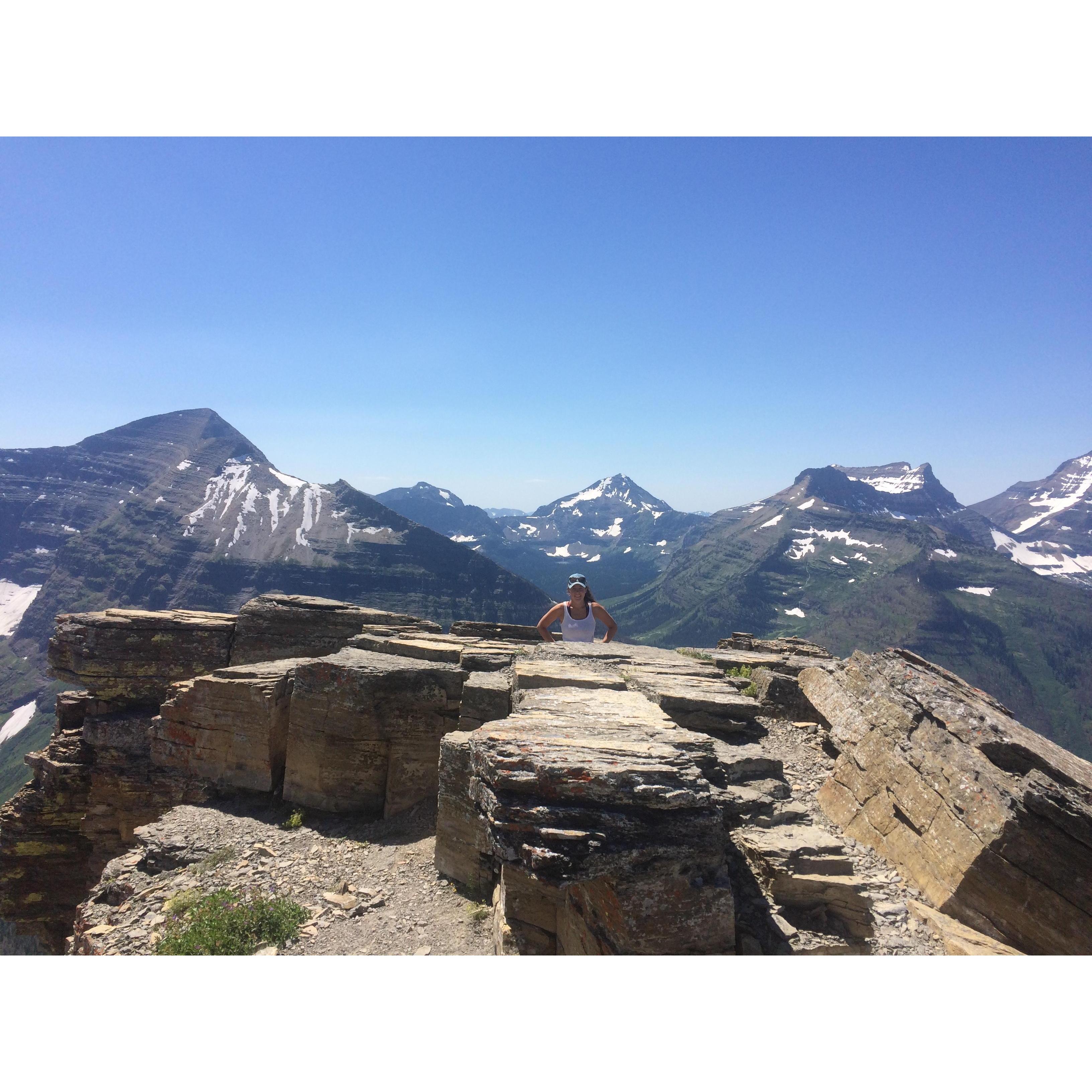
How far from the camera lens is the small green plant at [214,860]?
8.77 meters

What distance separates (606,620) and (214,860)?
858cm

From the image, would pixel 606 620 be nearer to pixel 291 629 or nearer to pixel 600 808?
pixel 600 808

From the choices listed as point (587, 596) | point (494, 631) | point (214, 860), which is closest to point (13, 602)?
point (494, 631)

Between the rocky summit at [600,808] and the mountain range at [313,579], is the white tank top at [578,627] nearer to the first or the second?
the rocky summit at [600,808]

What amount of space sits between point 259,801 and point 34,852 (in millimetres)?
12373

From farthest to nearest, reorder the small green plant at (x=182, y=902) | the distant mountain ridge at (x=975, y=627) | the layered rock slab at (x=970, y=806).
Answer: the distant mountain ridge at (x=975, y=627) → the small green plant at (x=182, y=902) → the layered rock slab at (x=970, y=806)

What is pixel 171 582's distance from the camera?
141 meters

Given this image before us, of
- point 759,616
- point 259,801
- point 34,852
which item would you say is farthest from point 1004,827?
point 759,616

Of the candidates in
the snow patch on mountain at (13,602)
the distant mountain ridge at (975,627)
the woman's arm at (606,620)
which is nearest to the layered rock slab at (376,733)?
the woman's arm at (606,620)

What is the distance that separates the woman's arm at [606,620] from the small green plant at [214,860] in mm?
8221

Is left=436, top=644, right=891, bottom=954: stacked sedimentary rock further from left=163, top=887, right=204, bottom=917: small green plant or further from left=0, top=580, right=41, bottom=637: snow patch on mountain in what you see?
left=0, top=580, right=41, bottom=637: snow patch on mountain

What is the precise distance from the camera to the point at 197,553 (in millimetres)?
147125

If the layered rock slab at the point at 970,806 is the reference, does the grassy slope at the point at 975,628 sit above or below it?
below

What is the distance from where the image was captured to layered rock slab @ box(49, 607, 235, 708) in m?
15.9
